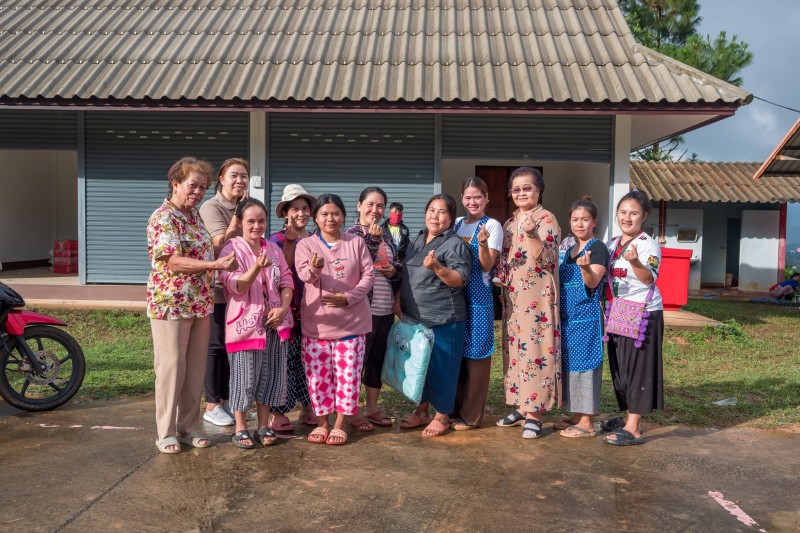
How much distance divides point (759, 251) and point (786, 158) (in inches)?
223

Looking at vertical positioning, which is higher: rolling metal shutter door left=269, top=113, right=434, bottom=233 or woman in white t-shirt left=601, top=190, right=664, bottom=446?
rolling metal shutter door left=269, top=113, right=434, bottom=233

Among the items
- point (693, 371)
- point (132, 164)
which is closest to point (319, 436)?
point (693, 371)

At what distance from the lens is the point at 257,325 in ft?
13.3

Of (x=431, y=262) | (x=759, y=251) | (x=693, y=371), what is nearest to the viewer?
(x=431, y=262)

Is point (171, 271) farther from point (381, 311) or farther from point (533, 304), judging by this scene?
point (533, 304)

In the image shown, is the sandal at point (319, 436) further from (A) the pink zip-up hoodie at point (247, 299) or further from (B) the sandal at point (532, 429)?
(B) the sandal at point (532, 429)

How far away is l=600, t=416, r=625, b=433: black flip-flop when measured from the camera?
4.57 meters

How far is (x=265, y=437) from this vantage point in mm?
4121

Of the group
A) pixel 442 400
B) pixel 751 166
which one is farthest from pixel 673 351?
pixel 751 166

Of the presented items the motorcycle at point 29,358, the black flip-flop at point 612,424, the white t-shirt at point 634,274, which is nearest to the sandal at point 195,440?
the motorcycle at point 29,358

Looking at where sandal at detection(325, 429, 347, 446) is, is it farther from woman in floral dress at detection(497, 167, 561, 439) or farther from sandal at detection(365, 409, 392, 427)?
woman in floral dress at detection(497, 167, 561, 439)

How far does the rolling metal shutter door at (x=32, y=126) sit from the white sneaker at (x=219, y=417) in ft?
19.4

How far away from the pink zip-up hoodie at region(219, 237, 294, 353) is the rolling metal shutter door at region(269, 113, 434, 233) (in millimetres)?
4721

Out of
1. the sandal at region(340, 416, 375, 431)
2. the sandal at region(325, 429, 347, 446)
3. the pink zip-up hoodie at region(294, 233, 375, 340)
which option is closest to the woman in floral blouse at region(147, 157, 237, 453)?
the pink zip-up hoodie at region(294, 233, 375, 340)
